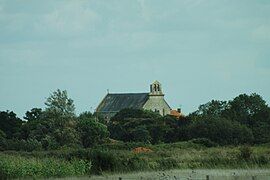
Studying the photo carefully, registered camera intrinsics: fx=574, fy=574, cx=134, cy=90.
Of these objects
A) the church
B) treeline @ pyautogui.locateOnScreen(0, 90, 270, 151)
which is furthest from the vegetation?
the church

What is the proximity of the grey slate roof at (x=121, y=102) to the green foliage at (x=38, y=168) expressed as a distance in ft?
349

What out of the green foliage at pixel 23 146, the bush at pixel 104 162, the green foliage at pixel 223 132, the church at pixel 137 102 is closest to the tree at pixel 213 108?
the green foliage at pixel 223 132

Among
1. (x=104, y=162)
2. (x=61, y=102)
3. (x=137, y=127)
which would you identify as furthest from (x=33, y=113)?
(x=104, y=162)

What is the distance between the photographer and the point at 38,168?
106 ft

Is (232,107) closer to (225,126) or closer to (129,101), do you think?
(225,126)

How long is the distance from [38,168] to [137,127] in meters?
58.1

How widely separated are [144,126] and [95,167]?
53.2m

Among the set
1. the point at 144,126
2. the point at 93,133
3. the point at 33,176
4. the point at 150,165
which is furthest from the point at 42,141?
the point at 33,176

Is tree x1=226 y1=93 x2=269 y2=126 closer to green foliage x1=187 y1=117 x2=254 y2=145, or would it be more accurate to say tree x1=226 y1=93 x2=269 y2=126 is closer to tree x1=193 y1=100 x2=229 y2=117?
tree x1=193 y1=100 x2=229 y2=117

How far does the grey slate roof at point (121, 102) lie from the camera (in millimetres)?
141000

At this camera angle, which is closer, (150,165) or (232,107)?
(150,165)

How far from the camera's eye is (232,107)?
10319 centimetres

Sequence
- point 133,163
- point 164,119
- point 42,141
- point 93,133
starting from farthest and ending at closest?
point 164,119
point 93,133
point 42,141
point 133,163

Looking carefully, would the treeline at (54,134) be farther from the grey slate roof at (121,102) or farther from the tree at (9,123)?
the grey slate roof at (121,102)
